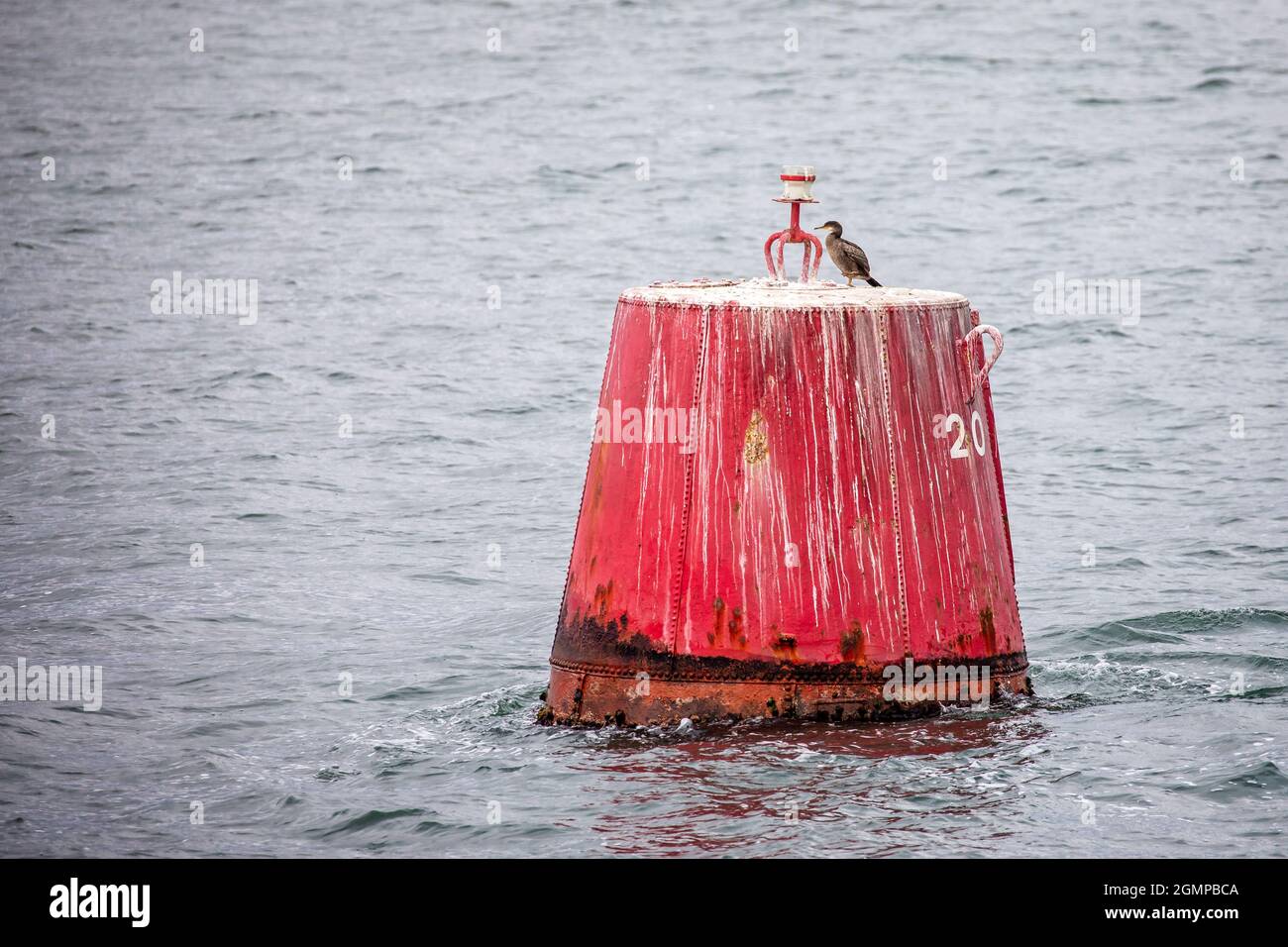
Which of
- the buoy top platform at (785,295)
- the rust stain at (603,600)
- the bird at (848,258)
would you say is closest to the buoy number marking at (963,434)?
the buoy top platform at (785,295)

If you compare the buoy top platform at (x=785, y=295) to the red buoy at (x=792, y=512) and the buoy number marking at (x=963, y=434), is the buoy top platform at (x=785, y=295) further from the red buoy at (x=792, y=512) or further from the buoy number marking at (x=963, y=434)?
the buoy number marking at (x=963, y=434)

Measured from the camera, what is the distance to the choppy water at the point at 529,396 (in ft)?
30.2

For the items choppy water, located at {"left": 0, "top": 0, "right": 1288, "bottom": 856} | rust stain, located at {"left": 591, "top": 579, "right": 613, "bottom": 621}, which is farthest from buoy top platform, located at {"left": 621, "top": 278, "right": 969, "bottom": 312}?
choppy water, located at {"left": 0, "top": 0, "right": 1288, "bottom": 856}

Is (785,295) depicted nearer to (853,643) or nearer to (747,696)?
(853,643)

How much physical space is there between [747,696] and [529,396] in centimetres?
1171

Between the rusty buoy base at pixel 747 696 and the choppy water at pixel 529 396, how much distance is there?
0.42 ft

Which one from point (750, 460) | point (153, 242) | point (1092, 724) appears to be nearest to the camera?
point (750, 460)

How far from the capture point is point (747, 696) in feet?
29.8

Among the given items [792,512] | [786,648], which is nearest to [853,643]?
[786,648]

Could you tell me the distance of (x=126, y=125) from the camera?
37.8m

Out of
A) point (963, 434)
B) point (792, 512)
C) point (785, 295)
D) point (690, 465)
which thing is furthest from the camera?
point (963, 434)
